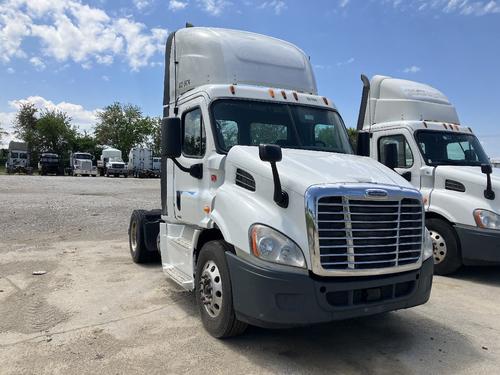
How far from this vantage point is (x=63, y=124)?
2628 inches

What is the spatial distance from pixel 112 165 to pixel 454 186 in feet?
140

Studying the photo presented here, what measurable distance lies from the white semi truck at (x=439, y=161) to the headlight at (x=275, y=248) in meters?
2.51

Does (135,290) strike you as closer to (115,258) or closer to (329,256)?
(115,258)

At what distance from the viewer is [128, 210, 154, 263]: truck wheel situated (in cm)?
760

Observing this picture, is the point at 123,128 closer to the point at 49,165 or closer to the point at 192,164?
the point at 49,165

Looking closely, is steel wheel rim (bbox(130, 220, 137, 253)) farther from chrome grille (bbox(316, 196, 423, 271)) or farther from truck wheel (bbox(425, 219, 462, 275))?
truck wheel (bbox(425, 219, 462, 275))

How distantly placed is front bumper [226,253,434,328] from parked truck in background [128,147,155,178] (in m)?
43.3

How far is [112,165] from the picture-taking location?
152 feet

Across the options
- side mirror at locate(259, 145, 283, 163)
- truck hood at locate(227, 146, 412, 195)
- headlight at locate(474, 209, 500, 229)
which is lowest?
headlight at locate(474, 209, 500, 229)

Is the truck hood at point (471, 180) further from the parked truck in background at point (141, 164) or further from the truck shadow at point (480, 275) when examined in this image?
the parked truck in background at point (141, 164)

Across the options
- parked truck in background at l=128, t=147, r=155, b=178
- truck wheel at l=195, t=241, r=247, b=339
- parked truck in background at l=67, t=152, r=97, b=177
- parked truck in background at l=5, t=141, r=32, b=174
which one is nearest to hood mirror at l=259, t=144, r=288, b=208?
truck wheel at l=195, t=241, r=247, b=339

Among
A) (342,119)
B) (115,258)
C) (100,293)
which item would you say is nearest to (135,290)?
(100,293)

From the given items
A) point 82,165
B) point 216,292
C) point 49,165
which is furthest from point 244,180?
point 49,165

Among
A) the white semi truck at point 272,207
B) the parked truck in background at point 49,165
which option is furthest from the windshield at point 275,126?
the parked truck in background at point 49,165
